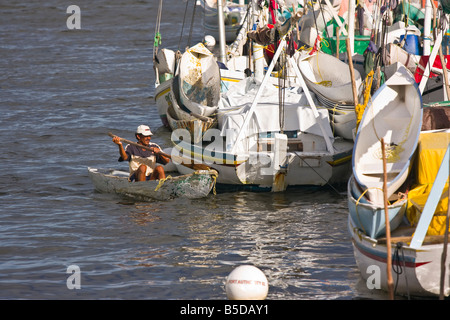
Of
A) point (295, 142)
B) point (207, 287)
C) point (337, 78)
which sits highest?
point (337, 78)

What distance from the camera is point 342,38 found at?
2711cm

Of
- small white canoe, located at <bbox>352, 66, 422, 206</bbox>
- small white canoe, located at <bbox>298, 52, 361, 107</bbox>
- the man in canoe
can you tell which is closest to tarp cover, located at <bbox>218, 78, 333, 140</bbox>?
small white canoe, located at <bbox>298, 52, 361, 107</bbox>

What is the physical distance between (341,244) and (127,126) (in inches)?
491

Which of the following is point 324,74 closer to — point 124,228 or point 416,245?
point 124,228

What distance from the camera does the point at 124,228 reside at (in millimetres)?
15352

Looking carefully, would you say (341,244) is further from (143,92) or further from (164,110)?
(143,92)

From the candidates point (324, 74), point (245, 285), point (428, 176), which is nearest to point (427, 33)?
point (324, 74)

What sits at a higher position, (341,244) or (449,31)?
(449,31)

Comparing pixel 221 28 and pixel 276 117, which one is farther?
pixel 221 28

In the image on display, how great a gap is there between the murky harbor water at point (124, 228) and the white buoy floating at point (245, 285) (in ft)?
4.97

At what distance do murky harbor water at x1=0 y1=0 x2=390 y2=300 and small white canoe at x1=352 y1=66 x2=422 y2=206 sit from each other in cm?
151

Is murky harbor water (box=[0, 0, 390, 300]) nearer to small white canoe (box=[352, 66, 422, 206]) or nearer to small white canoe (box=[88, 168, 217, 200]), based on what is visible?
small white canoe (box=[88, 168, 217, 200])

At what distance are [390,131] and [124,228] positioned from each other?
536 centimetres

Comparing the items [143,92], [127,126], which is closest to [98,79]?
[143,92]
